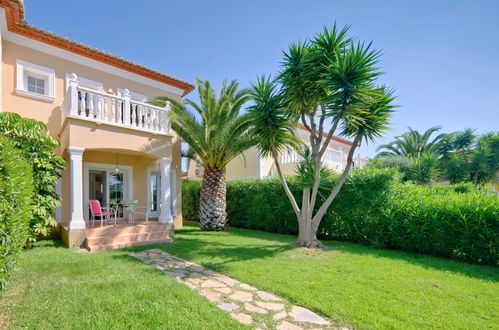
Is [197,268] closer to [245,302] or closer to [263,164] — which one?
[245,302]

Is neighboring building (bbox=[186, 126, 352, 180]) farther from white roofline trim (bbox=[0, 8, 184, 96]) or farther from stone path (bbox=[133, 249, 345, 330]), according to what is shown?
stone path (bbox=[133, 249, 345, 330])

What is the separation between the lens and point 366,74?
7.80 m

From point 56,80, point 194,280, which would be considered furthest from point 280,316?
point 56,80

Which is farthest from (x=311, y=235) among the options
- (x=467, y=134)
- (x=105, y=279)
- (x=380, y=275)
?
(x=467, y=134)

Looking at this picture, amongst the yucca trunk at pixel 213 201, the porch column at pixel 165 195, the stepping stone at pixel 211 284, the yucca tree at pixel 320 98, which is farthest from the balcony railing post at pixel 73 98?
the stepping stone at pixel 211 284

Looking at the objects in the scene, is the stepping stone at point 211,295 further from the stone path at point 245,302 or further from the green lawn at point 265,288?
the green lawn at point 265,288

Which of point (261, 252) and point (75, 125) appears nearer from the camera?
point (261, 252)

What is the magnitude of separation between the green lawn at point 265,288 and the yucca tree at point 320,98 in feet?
9.40

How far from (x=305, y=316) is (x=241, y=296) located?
4.42ft

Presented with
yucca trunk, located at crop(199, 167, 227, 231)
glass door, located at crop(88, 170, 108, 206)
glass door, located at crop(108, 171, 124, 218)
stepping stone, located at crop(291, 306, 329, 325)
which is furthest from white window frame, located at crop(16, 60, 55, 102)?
stepping stone, located at crop(291, 306, 329, 325)

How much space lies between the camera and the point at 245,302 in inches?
183

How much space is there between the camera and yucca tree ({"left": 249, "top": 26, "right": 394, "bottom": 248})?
7.83m

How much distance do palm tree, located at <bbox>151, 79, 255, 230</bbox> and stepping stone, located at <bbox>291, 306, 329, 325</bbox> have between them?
8.88 metres

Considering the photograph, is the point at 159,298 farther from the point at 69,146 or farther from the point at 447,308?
the point at 69,146
